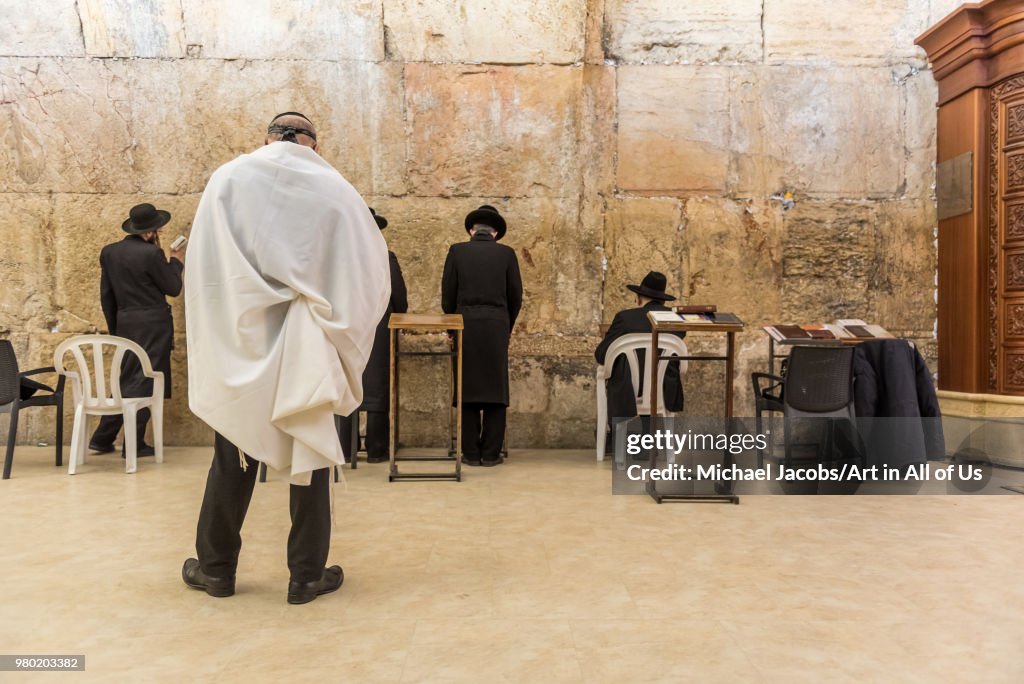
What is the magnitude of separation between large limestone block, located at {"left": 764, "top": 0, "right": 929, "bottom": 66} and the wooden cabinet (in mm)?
230

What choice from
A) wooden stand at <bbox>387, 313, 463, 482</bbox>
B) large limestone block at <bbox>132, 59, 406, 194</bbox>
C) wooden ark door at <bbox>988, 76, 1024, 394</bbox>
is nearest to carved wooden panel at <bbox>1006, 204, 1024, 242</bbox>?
wooden ark door at <bbox>988, 76, 1024, 394</bbox>

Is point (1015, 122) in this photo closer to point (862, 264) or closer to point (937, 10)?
point (937, 10)

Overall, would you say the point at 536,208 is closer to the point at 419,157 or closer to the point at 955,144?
the point at 419,157

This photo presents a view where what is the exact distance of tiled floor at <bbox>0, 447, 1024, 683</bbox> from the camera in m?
2.27

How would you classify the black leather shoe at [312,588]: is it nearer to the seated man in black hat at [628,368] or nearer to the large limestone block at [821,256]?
the seated man in black hat at [628,368]

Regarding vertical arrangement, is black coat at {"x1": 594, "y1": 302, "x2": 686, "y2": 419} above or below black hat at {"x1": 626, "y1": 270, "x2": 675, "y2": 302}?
below

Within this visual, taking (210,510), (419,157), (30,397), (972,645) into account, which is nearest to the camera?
(972,645)

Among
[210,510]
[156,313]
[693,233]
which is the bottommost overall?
[210,510]

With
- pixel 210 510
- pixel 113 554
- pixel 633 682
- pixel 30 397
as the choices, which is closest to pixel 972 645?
pixel 633 682

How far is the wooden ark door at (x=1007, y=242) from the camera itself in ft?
19.1

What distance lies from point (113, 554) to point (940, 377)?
6.14m

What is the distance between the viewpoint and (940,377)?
259 inches

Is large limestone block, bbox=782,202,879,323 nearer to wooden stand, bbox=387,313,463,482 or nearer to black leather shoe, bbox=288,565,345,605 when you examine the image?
wooden stand, bbox=387,313,463,482

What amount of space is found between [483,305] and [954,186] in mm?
3903
